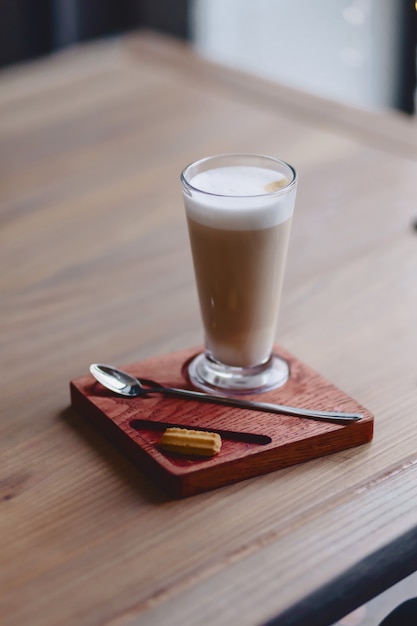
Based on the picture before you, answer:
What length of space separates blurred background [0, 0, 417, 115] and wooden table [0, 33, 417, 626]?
270 millimetres

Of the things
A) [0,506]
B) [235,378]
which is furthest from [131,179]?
[0,506]

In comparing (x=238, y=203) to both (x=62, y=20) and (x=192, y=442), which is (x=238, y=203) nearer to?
(x=192, y=442)

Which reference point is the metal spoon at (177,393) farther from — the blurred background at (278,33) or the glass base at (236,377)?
the blurred background at (278,33)

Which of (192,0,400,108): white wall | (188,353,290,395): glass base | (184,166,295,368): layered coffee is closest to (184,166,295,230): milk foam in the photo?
(184,166,295,368): layered coffee

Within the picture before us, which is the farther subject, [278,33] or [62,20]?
[62,20]

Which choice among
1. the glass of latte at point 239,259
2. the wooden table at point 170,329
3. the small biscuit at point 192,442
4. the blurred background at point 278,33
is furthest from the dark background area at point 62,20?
the small biscuit at point 192,442

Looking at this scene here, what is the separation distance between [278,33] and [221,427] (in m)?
2.43

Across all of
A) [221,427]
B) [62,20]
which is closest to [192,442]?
[221,427]

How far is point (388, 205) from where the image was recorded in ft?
4.09

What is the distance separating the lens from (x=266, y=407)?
30.6 inches

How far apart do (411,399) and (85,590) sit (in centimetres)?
38

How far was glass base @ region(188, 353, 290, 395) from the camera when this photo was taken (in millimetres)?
822

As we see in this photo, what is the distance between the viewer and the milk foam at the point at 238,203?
0.76 m

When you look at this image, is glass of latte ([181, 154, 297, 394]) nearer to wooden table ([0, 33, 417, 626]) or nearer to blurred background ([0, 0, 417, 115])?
wooden table ([0, 33, 417, 626])
